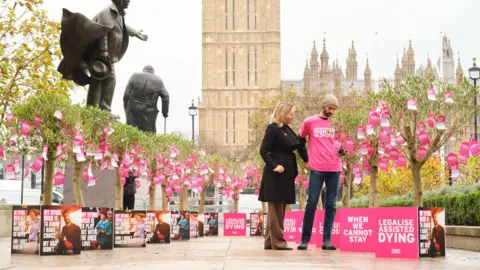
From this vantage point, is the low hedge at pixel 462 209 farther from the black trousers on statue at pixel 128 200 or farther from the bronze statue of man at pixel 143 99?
the bronze statue of man at pixel 143 99

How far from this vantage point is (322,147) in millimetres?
9750

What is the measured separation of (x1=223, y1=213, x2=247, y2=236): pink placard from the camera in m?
24.4

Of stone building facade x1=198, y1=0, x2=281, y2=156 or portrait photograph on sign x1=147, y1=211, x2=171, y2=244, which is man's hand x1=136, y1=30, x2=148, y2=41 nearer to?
portrait photograph on sign x1=147, y1=211, x2=171, y2=244

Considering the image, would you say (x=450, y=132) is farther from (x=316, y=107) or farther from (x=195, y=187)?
(x=316, y=107)

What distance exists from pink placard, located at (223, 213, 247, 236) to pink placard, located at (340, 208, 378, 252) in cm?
1415

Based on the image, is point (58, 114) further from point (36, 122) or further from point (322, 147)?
point (322, 147)

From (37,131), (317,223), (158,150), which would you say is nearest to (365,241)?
(317,223)

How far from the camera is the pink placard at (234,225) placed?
24.4 metres

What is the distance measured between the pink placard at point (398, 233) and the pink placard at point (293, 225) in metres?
5.45

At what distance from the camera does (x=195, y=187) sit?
75.0 feet

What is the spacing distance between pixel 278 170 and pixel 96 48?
5.57 meters

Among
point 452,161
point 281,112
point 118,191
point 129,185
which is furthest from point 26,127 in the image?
point 129,185

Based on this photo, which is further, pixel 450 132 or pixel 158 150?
pixel 158 150

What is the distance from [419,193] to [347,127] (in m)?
3.33
